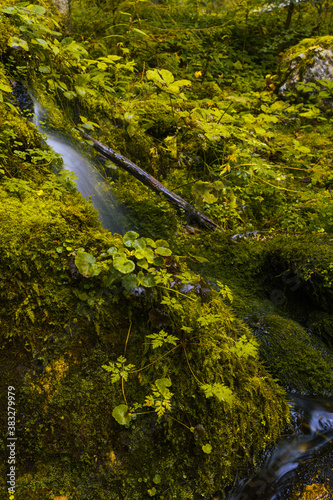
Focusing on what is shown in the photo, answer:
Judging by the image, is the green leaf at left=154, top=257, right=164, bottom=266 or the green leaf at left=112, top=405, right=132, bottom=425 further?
the green leaf at left=154, top=257, right=164, bottom=266

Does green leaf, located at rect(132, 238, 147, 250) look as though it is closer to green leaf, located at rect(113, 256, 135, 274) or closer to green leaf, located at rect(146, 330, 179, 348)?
green leaf, located at rect(113, 256, 135, 274)

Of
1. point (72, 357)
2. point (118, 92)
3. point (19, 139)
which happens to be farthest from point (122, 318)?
point (118, 92)

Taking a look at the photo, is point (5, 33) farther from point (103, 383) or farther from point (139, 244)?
point (103, 383)

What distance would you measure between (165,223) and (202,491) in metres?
2.43

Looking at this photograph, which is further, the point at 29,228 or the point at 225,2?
the point at 225,2

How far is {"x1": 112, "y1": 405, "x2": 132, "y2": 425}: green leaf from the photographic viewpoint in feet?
5.40

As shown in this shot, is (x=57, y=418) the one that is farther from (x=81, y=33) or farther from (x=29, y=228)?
(x=81, y=33)

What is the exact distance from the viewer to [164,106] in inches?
178

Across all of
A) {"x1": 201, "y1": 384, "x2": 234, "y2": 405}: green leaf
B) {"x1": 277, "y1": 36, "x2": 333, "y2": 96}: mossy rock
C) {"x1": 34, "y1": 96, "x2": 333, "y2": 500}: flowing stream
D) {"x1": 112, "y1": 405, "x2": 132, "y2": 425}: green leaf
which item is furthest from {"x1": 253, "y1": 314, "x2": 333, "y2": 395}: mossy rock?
{"x1": 277, "y1": 36, "x2": 333, "y2": 96}: mossy rock

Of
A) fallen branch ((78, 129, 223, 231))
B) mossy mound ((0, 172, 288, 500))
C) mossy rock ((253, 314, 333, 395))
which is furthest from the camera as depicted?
fallen branch ((78, 129, 223, 231))

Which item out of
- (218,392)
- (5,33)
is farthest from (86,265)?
(5,33)

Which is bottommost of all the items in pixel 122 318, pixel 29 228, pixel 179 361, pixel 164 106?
pixel 179 361

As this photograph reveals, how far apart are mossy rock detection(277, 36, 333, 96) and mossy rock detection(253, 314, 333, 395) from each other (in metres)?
5.99

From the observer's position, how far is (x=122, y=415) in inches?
65.2
